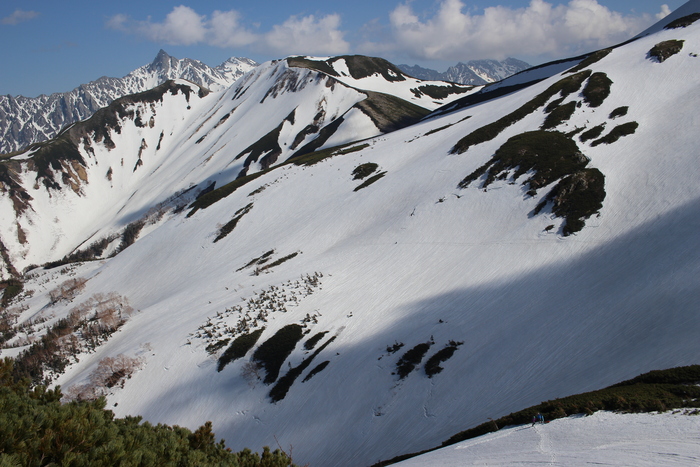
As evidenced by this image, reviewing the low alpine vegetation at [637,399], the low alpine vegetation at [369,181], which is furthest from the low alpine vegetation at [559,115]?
the low alpine vegetation at [637,399]

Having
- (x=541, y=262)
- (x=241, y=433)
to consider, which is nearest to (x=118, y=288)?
(x=241, y=433)

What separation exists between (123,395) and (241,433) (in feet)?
50.4

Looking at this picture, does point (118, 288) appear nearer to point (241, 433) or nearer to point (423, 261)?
point (241, 433)

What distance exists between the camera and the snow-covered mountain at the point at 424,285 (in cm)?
2286

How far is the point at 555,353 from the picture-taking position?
22.6 meters

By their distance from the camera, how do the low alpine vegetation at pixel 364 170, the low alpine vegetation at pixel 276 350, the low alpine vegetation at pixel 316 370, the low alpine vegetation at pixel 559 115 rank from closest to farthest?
the low alpine vegetation at pixel 316 370 < the low alpine vegetation at pixel 276 350 < the low alpine vegetation at pixel 559 115 < the low alpine vegetation at pixel 364 170

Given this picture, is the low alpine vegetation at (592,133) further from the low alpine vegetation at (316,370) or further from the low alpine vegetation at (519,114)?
the low alpine vegetation at (316,370)

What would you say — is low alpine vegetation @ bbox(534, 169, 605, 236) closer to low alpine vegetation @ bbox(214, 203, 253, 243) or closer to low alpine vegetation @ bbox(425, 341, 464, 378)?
low alpine vegetation @ bbox(425, 341, 464, 378)

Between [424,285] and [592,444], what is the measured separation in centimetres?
2359

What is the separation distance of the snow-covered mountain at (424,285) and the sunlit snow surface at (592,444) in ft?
21.6

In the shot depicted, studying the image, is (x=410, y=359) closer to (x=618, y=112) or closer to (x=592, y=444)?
(x=592, y=444)

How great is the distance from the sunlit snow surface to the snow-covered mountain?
259 inches

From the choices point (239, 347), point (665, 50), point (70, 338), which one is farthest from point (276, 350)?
point (665, 50)

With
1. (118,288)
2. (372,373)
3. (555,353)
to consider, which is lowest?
(555,353)
